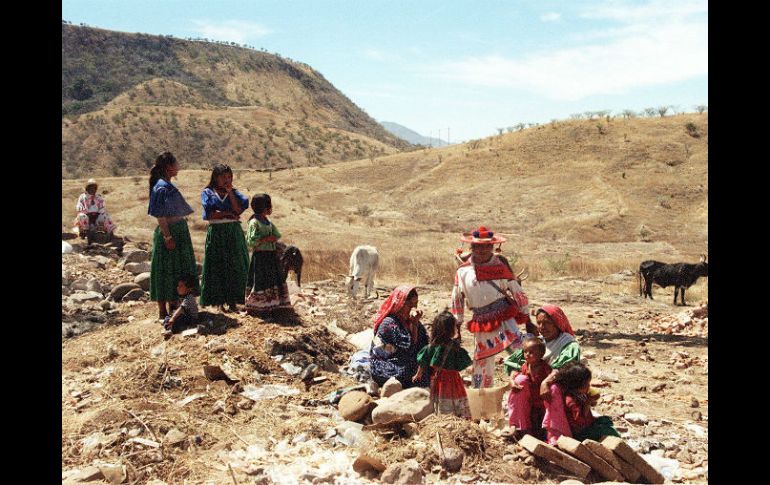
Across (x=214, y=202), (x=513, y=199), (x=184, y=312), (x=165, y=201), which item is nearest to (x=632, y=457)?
(x=184, y=312)

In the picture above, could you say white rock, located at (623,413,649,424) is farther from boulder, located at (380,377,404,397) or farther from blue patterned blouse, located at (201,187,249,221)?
blue patterned blouse, located at (201,187,249,221)

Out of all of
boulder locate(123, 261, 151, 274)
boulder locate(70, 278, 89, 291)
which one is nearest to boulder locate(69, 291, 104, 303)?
boulder locate(70, 278, 89, 291)

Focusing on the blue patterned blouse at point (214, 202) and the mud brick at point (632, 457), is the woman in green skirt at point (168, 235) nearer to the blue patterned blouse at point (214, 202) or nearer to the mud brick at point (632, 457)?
the blue patterned blouse at point (214, 202)

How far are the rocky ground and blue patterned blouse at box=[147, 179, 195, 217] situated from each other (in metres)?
1.17

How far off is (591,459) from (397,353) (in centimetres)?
185

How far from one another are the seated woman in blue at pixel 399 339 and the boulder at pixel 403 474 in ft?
3.86

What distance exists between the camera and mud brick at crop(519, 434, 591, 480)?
171 inches

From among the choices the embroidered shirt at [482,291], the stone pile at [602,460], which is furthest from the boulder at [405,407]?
the stone pile at [602,460]

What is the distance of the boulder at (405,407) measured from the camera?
499 cm

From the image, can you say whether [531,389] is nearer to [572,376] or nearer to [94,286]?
[572,376]

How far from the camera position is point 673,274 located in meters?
13.7
